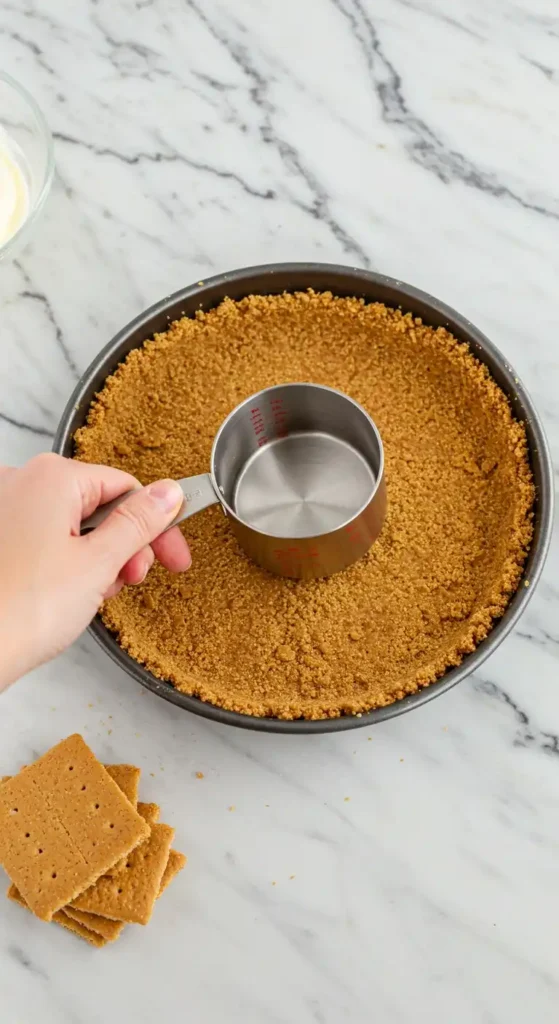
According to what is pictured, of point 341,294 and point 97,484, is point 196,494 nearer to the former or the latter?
point 97,484

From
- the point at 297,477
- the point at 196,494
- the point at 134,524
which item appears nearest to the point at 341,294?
the point at 297,477

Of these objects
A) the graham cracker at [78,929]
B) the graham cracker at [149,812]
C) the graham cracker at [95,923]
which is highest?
the graham cracker at [149,812]

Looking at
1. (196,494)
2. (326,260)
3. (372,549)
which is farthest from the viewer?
(326,260)

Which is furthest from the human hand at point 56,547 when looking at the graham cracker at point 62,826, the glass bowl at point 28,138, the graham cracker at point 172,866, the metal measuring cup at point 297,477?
the glass bowl at point 28,138

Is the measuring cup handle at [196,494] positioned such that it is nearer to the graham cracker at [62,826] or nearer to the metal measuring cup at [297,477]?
the metal measuring cup at [297,477]

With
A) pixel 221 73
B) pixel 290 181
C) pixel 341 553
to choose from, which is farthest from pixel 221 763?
pixel 221 73
